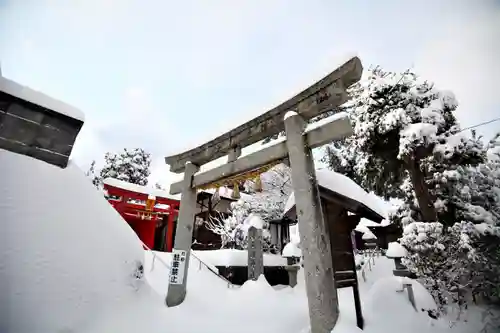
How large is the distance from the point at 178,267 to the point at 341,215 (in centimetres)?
380

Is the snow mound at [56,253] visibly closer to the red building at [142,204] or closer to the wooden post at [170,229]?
the red building at [142,204]

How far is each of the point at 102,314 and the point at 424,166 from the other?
1112 centimetres

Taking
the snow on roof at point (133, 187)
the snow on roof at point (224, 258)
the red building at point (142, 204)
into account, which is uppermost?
the snow on roof at point (133, 187)

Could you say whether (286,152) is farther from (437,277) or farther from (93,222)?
(437,277)

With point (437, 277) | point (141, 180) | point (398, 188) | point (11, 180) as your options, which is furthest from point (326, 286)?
point (141, 180)

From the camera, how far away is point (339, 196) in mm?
5090

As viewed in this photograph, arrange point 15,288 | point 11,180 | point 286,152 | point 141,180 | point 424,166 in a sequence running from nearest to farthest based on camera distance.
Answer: point 15,288 < point 11,180 < point 286,152 < point 424,166 < point 141,180

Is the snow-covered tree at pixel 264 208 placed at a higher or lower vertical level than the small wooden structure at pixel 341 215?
higher

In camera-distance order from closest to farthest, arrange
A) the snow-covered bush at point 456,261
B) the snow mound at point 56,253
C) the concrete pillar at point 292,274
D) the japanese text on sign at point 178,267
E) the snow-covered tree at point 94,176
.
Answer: the snow mound at point 56,253 → the japanese text on sign at point 178,267 → the snow-covered bush at point 456,261 → the concrete pillar at point 292,274 → the snow-covered tree at point 94,176

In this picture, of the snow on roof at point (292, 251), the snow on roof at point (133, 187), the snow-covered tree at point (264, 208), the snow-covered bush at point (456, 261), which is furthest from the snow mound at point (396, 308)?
the snow on roof at point (133, 187)

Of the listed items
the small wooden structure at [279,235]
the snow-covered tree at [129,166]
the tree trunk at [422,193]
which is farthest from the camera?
the snow-covered tree at [129,166]

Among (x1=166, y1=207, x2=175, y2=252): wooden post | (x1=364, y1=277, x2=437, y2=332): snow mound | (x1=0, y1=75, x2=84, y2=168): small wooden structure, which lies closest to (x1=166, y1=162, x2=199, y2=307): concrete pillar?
(x1=0, y1=75, x2=84, y2=168): small wooden structure

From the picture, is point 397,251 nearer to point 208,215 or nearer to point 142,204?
point 208,215

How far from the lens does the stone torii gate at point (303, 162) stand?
3.83 meters
